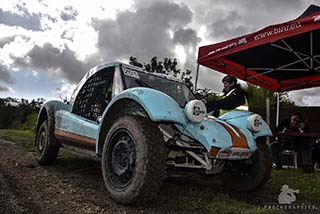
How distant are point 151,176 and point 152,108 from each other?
0.66 meters

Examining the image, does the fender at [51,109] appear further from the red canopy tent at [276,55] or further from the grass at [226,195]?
the red canopy tent at [276,55]

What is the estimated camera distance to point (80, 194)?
385cm

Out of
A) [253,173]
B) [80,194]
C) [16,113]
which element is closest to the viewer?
[80,194]

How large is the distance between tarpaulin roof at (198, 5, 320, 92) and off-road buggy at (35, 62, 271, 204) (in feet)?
7.73

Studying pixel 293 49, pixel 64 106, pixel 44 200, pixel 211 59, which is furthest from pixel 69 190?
pixel 293 49

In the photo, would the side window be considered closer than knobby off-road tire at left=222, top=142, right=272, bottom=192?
No

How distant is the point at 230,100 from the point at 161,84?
1.03m

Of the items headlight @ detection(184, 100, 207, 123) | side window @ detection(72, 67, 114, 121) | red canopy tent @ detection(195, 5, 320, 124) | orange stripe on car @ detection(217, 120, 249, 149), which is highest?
red canopy tent @ detection(195, 5, 320, 124)

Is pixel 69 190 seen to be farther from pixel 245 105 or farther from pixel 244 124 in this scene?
pixel 245 105

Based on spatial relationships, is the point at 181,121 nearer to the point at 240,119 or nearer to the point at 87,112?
the point at 240,119

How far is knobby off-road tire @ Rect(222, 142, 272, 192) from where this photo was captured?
14.2 ft

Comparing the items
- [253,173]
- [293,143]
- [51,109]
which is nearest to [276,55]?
[293,143]

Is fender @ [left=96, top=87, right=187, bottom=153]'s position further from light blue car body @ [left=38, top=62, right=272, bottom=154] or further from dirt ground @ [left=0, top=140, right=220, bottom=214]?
dirt ground @ [left=0, top=140, right=220, bottom=214]

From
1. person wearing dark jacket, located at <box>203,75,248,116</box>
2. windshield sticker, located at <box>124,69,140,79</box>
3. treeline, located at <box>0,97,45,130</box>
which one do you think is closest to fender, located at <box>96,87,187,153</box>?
windshield sticker, located at <box>124,69,140,79</box>
